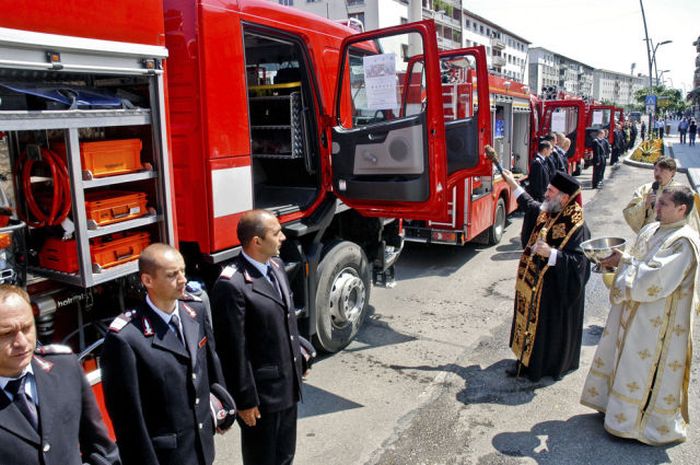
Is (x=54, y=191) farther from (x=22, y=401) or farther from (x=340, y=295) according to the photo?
(x=340, y=295)

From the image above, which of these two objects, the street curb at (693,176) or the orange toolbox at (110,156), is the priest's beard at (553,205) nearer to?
the orange toolbox at (110,156)

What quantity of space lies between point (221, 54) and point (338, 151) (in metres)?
1.35

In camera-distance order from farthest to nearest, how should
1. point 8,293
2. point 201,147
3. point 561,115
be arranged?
point 561,115 < point 201,147 < point 8,293

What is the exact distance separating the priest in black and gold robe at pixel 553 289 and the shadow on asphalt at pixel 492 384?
88 mm

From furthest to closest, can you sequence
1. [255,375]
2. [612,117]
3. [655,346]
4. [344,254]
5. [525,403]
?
[612,117] → [344,254] → [525,403] → [655,346] → [255,375]

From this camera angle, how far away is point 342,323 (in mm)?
5070

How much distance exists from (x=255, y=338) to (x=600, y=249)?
7.76ft

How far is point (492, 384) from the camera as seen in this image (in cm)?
445

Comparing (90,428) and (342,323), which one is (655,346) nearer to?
(342,323)

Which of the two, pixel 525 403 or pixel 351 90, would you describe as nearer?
pixel 525 403

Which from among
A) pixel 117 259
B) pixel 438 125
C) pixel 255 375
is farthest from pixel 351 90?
pixel 255 375

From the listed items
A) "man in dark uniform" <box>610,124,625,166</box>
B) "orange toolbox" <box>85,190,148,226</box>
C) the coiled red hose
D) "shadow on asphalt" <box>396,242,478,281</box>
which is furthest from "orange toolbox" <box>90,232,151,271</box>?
"man in dark uniform" <box>610,124,625,166</box>

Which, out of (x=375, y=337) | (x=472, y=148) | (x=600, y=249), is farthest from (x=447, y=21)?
Result: (x=600, y=249)

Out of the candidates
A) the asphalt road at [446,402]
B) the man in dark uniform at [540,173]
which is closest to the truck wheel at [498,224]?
the man in dark uniform at [540,173]
